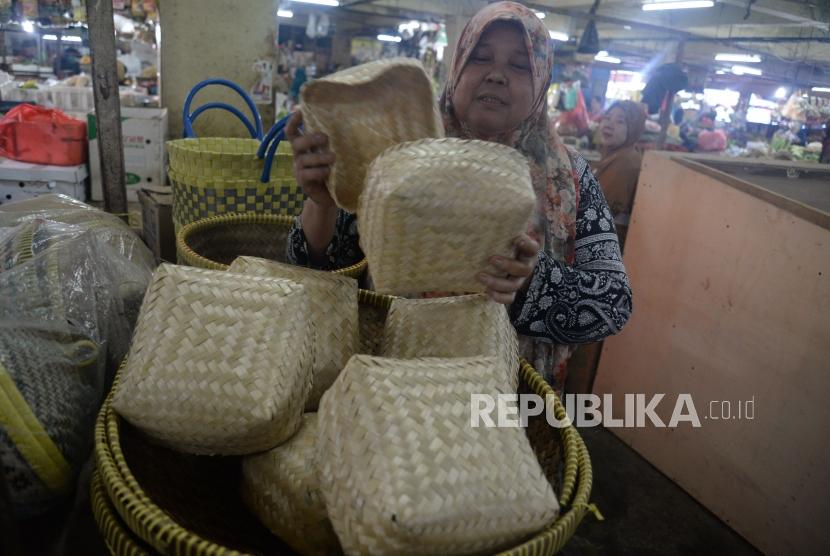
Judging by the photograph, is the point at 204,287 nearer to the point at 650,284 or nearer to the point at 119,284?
the point at 119,284

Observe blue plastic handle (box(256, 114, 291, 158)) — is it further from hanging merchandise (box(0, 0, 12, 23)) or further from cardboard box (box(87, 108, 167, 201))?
hanging merchandise (box(0, 0, 12, 23))

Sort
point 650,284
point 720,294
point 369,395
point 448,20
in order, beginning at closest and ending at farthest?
1. point 369,395
2. point 720,294
3. point 650,284
4. point 448,20

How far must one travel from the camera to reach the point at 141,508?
69 centimetres

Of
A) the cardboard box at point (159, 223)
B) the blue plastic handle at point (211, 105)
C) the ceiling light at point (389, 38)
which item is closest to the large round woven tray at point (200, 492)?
the cardboard box at point (159, 223)

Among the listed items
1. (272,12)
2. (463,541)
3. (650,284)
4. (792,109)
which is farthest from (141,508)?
(792,109)

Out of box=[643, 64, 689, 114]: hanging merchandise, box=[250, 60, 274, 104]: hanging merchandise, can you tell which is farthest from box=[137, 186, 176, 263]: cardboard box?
box=[643, 64, 689, 114]: hanging merchandise

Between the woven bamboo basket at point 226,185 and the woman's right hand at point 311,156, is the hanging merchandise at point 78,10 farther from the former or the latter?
the woman's right hand at point 311,156

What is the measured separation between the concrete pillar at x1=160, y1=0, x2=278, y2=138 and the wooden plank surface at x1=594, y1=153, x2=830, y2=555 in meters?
2.26

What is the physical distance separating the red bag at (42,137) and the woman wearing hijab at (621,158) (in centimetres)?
280

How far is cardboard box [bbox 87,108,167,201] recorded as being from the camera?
2.74 metres

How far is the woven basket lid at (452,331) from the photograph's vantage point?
111 cm

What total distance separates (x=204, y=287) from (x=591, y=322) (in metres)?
0.92

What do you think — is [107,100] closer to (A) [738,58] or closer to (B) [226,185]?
(B) [226,185]

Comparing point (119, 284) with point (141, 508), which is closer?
point (141, 508)
